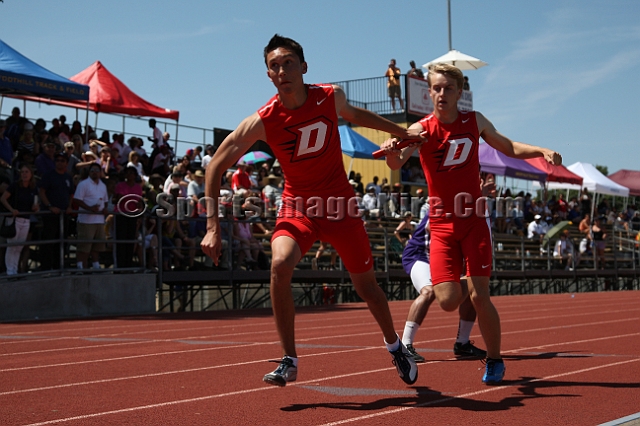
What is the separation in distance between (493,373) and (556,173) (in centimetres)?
2795

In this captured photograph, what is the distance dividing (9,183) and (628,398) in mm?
11019

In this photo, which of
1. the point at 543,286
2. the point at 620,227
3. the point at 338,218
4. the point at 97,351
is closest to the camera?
the point at 338,218

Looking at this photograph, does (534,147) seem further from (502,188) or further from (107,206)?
(502,188)

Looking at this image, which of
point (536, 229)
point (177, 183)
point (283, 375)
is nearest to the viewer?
point (283, 375)

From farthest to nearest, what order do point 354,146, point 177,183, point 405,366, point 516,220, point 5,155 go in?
1. point 516,220
2. point 354,146
3. point 177,183
4. point 5,155
5. point 405,366

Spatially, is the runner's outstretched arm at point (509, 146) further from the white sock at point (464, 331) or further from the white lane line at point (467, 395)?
the white sock at point (464, 331)

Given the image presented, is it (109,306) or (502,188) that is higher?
(502,188)

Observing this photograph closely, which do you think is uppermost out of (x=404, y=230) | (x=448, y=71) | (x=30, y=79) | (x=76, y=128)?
(x=30, y=79)

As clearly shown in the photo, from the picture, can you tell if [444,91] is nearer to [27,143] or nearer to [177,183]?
[177,183]

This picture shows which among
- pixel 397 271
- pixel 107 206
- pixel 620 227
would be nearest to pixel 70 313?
pixel 107 206

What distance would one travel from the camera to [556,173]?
107 ft

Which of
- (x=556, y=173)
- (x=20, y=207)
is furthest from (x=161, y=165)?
(x=556, y=173)

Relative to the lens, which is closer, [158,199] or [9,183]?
[9,183]

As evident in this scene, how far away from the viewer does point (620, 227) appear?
3662cm
